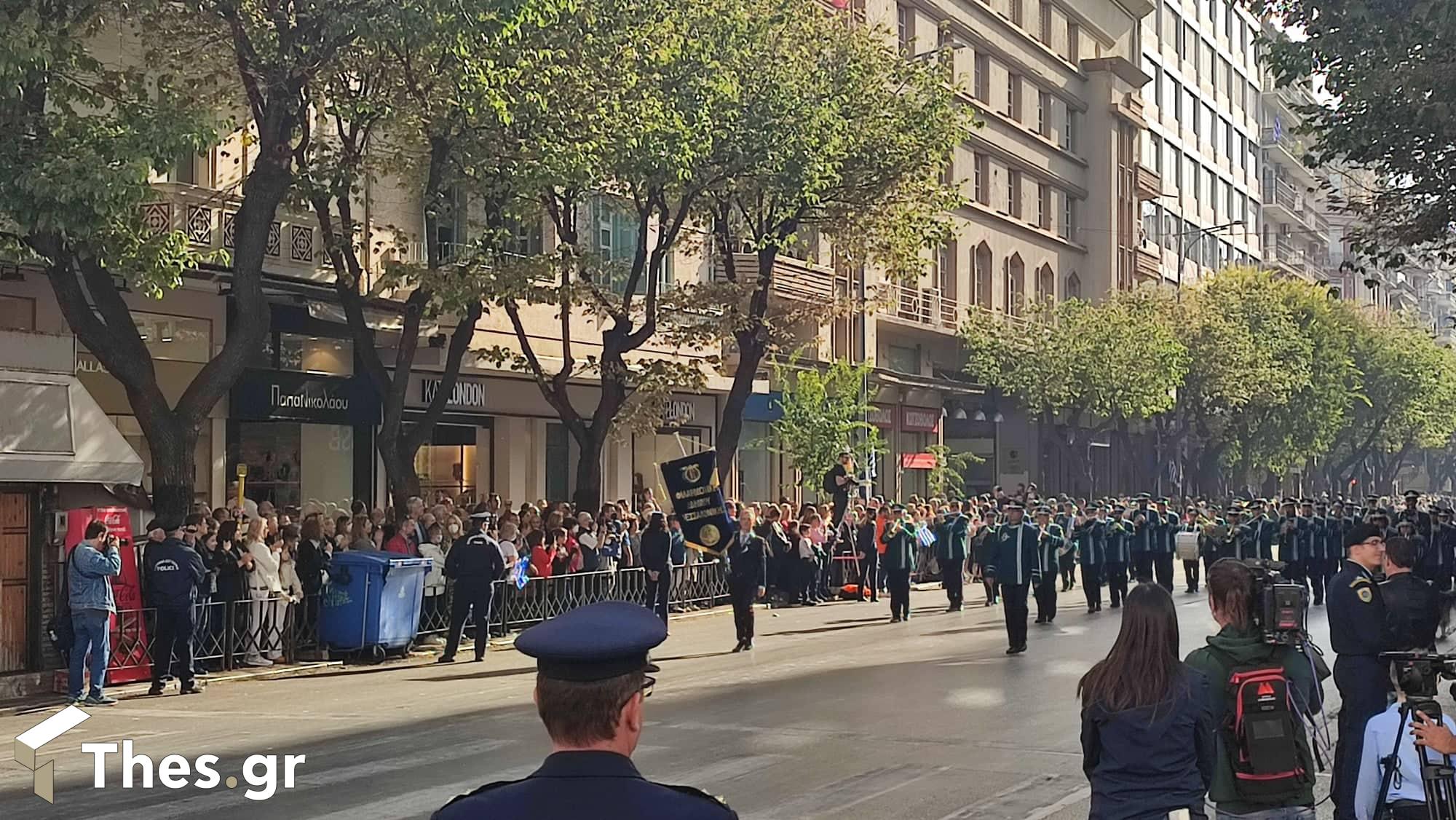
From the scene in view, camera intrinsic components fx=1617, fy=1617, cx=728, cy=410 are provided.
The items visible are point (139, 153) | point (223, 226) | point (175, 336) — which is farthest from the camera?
point (175, 336)

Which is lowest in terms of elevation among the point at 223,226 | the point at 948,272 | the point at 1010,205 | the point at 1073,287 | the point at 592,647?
the point at 592,647

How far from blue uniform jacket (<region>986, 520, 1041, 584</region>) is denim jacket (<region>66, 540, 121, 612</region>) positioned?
10008 millimetres

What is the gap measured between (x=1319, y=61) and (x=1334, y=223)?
107m

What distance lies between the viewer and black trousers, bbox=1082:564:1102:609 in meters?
25.9

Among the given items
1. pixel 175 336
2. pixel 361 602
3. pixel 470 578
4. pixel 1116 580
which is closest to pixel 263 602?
pixel 361 602

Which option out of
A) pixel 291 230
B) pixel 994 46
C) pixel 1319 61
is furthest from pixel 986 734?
pixel 994 46

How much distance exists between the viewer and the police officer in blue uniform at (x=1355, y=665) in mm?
8477

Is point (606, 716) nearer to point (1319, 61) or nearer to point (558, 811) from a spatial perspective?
point (558, 811)

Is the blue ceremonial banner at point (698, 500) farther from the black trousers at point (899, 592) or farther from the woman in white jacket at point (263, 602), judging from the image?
the woman in white jacket at point (263, 602)

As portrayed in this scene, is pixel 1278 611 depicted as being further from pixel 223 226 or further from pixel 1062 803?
pixel 223 226

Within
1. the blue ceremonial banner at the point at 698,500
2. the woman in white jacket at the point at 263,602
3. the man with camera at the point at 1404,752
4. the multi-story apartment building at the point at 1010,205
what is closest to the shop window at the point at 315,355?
the blue ceremonial banner at the point at 698,500

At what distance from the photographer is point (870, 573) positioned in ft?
96.5

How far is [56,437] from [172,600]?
8.01 ft

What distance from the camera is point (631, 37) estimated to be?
70.5 feet
